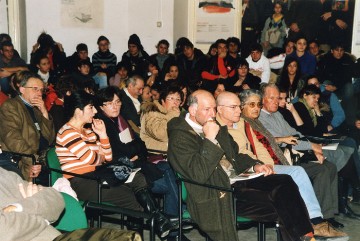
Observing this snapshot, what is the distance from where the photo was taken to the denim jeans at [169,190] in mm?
4145

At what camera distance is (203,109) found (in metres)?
4.12

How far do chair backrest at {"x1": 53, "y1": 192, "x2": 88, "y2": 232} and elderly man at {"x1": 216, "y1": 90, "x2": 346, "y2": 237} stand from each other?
179 centimetres

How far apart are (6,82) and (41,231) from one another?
4.72m

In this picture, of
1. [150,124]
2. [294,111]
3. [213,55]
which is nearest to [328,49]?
[213,55]

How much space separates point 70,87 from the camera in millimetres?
5180

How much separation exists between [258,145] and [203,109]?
81 centimetres

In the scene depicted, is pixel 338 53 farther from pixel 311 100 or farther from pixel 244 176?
pixel 244 176

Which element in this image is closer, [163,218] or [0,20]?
[163,218]

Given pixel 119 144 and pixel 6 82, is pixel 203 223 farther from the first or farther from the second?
pixel 6 82

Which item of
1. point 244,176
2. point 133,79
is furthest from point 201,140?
point 133,79

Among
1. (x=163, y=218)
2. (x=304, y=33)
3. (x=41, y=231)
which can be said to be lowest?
(x=163, y=218)

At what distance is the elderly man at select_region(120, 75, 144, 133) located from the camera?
6.06m

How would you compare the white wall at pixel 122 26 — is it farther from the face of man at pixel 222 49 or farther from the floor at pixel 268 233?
the floor at pixel 268 233

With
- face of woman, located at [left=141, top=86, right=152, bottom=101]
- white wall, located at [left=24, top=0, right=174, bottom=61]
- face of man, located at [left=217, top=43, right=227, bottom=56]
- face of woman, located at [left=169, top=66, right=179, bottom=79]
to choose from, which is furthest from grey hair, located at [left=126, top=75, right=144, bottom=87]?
white wall, located at [left=24, top=0, right=174, bottom=61]
